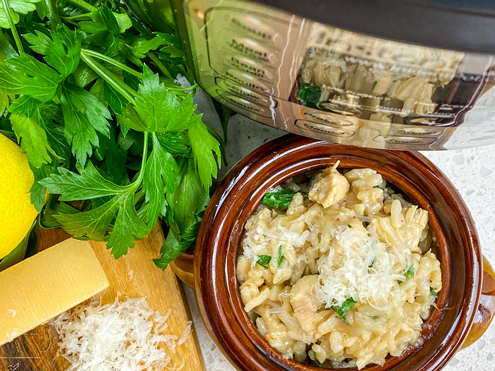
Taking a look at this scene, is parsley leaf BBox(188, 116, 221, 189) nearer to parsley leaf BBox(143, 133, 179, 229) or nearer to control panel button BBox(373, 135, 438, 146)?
parsley leaf BBox(143, 133, 179, 229)

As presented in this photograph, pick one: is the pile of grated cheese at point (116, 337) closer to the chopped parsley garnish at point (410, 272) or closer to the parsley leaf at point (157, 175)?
the parsley leaf at point (157, 175)

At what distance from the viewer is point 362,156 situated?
3.26 ft

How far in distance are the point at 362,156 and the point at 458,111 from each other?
360 millimetres

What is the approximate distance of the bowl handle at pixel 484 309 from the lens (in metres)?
0.99

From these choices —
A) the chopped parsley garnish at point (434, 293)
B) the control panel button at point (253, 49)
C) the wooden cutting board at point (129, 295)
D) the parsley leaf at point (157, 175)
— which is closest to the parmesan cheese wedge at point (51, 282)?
the wooden cutting board at point (129, 295)

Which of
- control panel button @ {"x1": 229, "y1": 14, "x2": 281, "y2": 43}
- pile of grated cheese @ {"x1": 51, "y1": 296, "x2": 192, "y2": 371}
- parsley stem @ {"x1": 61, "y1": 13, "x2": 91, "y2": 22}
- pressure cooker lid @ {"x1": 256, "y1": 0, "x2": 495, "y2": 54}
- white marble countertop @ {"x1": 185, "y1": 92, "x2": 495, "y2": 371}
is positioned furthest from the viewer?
white marble countertop @ {"x1": 185, "y1": 92, "x2": 495, "y2": 371}

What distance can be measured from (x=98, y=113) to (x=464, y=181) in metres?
0.97

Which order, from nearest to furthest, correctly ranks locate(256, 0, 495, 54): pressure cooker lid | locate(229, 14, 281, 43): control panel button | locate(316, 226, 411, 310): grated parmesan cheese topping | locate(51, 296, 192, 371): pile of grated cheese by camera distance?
locate(256, 0, 495, 54): pressure cooker lid < locate(229, 14, 281, 43): control panel button < locate(316, 226, 411, 310): grated parmesan cheese topping < locate(51, 296, 192, 371): pile of grated cheese

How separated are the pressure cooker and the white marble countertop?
351 mm

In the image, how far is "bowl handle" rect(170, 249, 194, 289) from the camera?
1.04 m

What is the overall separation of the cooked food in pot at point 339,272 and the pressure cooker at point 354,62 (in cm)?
18

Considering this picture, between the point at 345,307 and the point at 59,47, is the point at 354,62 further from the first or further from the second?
the point at 345,307

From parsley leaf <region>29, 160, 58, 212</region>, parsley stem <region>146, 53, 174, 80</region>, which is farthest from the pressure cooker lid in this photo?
parsley leaf <region>29, 160, 58, 212</region>

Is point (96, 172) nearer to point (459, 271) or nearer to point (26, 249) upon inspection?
point (26, 249)
